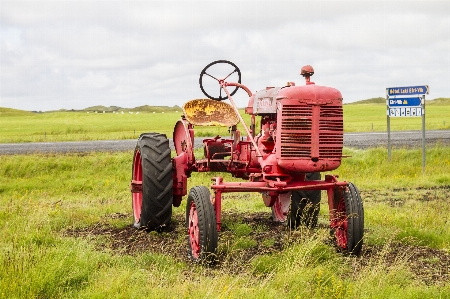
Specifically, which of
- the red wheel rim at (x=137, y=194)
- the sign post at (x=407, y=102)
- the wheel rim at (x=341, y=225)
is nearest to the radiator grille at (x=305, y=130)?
the wheel rim at (x=341, y=225)

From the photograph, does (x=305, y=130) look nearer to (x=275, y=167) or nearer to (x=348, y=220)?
(x=275, y=167)

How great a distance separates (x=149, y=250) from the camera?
7.05 m

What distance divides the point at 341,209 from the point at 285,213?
2.12 meters

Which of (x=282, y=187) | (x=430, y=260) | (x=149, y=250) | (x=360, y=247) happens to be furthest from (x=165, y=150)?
(x=430, y=260)

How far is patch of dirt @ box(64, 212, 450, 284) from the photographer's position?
604 cm

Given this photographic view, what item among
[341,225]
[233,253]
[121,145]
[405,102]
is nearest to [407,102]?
[405,102]

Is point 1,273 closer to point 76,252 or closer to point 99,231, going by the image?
point 76,252

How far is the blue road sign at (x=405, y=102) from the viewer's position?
1541 cm

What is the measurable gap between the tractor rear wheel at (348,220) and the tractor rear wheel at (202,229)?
1455mm

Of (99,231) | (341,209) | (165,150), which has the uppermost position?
(165,150)

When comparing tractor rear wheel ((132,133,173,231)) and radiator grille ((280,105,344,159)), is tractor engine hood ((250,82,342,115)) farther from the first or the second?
tractor rear wheel ((132,133,173,231))

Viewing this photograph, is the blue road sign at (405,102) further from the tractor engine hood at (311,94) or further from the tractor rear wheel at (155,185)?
the tractor engine hood at (311,94)

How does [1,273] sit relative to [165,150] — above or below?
below

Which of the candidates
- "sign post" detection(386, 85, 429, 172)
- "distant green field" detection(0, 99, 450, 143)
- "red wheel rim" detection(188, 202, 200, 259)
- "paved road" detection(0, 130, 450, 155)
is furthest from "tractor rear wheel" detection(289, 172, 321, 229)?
"distant green field" detection(0, 99, 450, 143)
